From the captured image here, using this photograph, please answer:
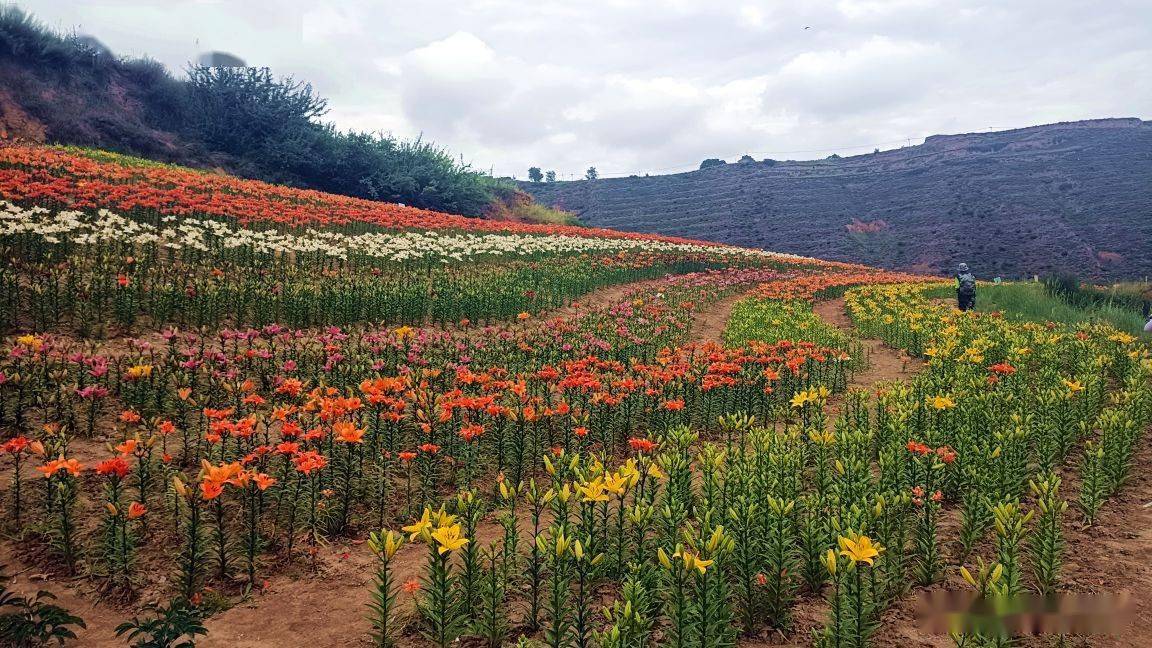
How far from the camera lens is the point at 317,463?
3660mm

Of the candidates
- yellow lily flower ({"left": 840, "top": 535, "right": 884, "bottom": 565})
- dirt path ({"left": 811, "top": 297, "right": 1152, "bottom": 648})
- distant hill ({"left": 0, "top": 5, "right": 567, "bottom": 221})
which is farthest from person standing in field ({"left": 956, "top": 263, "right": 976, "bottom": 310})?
distant hill ({"left": 0, "top": 5, "right": 567, "bottom": 221})

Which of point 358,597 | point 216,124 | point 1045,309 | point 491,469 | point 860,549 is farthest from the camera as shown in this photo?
point 216,124

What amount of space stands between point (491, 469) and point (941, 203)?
209ft

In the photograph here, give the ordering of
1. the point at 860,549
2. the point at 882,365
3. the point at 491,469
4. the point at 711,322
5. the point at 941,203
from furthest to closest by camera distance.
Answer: the point at 941,203 < the point at 711,322 < the point at 882,365 < the point at 491,469 < the point at 860,549

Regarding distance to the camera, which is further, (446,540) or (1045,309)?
(1045,309)

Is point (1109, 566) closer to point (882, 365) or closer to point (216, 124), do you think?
point (882, 365)

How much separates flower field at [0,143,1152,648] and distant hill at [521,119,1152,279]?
4166 centimetres

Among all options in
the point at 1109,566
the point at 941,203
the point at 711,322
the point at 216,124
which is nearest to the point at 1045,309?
the point at 711,322

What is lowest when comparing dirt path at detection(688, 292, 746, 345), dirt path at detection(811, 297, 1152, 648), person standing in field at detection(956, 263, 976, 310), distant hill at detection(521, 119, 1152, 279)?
dirt path at detection(811, 297, 1152, 648)

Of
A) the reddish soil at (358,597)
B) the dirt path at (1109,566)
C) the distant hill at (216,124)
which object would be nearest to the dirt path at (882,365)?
the dirt path at (1109,566)

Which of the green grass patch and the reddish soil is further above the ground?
the green grass patch

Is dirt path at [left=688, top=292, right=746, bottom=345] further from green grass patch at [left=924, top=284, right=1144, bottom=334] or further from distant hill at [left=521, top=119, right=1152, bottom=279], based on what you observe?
distant hill at [left=521, top=119, right=1152, bottom=279]

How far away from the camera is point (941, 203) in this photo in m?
57.0

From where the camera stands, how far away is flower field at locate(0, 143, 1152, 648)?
3.23 metres
